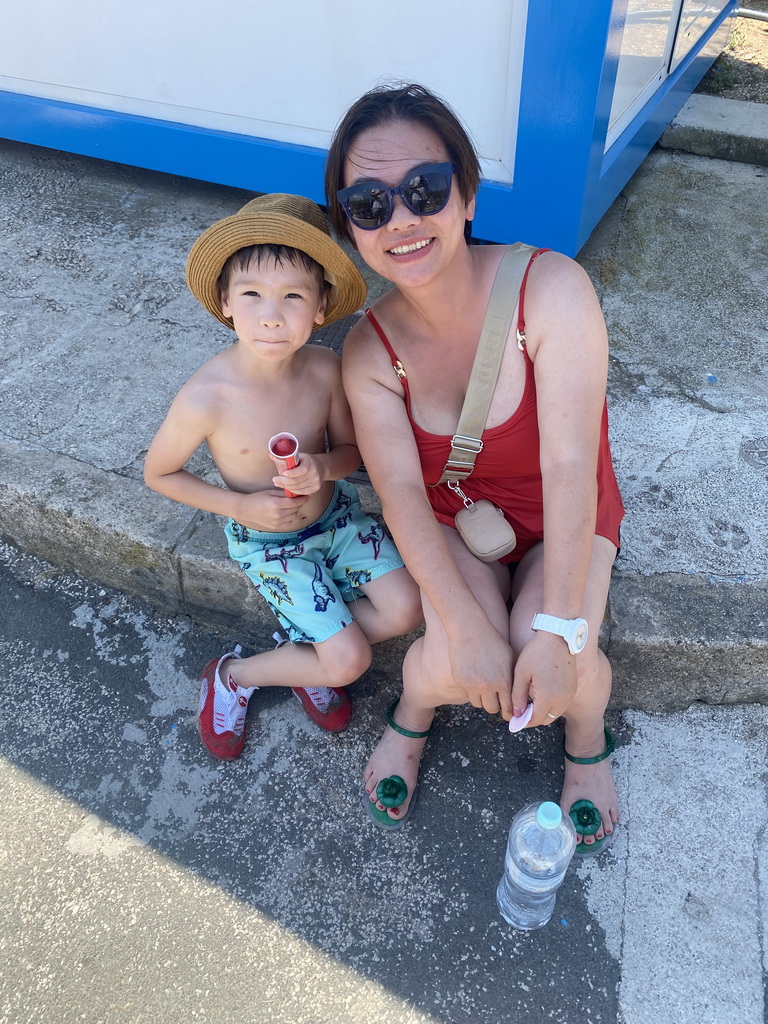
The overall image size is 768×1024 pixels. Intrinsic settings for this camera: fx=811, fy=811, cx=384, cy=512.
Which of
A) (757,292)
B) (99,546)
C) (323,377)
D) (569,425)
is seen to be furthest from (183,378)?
(757,292)

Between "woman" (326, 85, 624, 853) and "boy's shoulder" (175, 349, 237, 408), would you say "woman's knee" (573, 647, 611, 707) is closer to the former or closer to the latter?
"woman" (326, 85, 624, 853)

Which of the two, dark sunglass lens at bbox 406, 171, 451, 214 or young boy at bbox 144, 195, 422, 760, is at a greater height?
dark sunglass lens at bbox 406, 171, 451, 214

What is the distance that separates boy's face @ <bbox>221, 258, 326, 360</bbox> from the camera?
1.86 metres

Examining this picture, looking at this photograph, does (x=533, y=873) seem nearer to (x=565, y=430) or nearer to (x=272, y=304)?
(x=565, y=430)

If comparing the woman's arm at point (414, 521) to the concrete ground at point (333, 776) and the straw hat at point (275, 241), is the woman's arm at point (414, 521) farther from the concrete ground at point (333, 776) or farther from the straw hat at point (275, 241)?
the concrete ground at point (333, 776)

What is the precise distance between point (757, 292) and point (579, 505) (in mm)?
1997

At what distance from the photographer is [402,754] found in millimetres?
2100

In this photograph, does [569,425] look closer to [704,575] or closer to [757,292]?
[704,575]

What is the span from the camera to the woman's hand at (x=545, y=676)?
1.74 metres

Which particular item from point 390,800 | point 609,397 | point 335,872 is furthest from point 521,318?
point 335,872

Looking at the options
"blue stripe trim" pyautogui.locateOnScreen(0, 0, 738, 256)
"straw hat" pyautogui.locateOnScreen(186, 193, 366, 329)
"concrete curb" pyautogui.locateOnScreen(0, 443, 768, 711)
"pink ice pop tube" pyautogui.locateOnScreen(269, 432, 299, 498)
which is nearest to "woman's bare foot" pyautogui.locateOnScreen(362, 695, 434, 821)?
"concrete curb" pyautogui.locateOnScreen(0, 443, 768, 711)

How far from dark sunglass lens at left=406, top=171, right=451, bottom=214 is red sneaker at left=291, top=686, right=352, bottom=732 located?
4.19 ft

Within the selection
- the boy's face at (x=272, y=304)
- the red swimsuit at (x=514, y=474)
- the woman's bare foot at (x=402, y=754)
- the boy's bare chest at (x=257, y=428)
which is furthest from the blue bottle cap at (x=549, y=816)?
the boy's face at (x=272, y=304)

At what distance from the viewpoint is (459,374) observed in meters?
1.94
